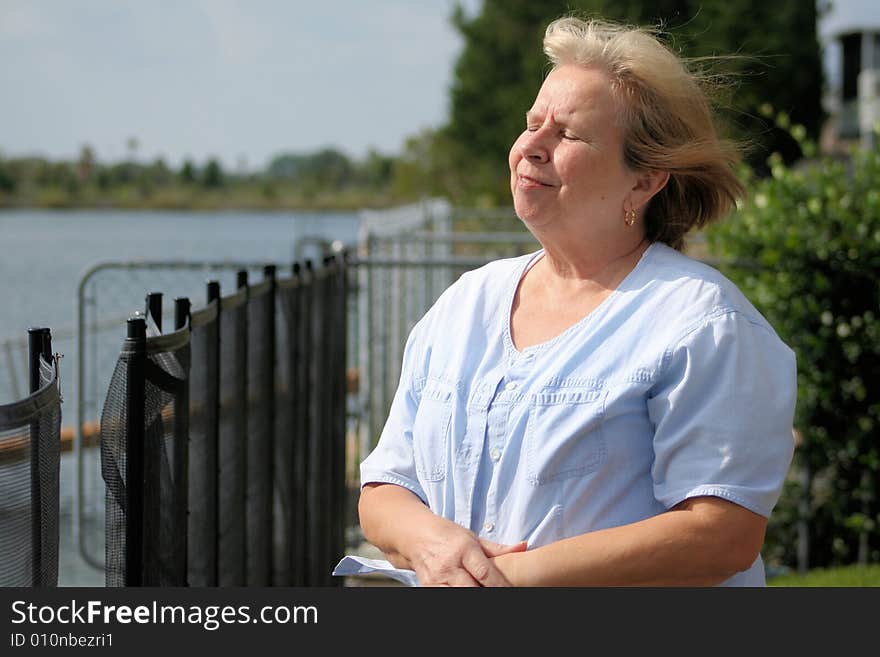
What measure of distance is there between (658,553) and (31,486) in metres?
1.04

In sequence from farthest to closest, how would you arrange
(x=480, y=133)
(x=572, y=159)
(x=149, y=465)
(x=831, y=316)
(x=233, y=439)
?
(x=480, y=133)
(x=831, y=316)
(x=233, y=439)
(x=149, y=465)
(x=572, y=159)

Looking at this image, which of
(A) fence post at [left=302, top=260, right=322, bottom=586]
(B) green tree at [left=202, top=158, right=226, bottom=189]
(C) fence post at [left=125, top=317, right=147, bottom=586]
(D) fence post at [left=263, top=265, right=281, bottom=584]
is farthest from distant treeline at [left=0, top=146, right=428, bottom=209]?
(C) fence post at [left=125, top=317, right=147, bottom=586]

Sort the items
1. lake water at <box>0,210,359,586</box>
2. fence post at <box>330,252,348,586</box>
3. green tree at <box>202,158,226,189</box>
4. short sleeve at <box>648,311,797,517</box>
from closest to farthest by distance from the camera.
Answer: short sleeve at <box>648,311,797,517</box>
fence post at <box>330,252,348,586</box>
lake water at <box>0,210,359,586</box>
green tree at <box>202,158,226,189</box>

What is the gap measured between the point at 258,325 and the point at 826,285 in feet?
9.77

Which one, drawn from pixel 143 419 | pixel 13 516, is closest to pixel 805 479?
pixel 143 419

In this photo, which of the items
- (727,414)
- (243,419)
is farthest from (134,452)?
(243,419)

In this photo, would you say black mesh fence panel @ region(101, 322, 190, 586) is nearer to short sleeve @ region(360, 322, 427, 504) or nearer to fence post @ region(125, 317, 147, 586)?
fence post @ region(125, 317, 147, 586)

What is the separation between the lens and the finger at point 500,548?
2078 mm

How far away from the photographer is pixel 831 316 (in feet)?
17.8

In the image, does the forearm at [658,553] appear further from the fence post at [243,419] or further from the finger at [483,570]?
the fence post at [243,419]

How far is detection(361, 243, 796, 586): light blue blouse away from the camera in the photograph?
1.96 meters

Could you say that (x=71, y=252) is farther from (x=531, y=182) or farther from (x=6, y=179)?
(x=531, y=182)

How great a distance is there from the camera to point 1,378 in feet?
17.7

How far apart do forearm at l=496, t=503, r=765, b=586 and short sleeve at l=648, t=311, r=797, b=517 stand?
4cm
